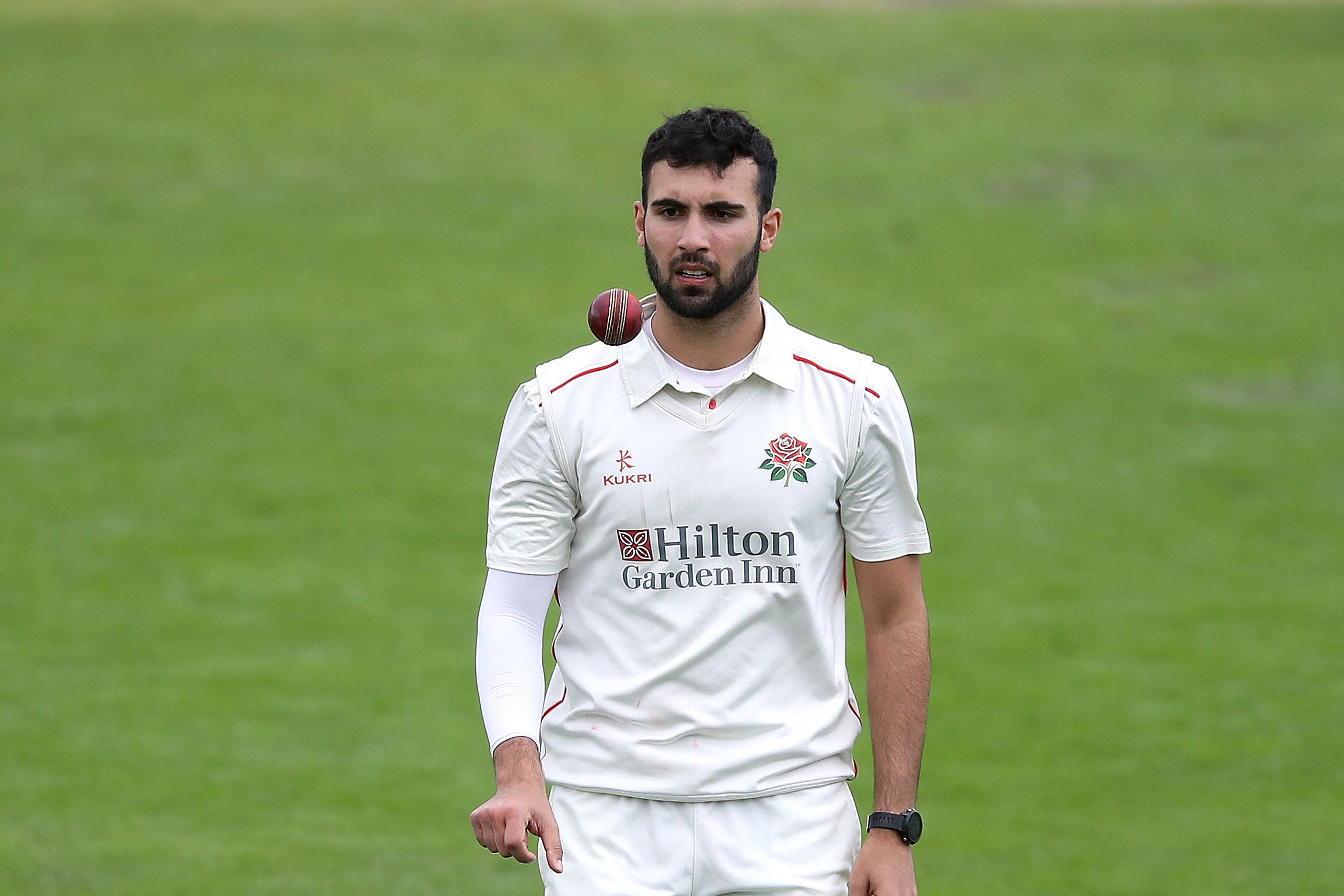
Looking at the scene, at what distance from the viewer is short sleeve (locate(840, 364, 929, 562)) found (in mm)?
4164

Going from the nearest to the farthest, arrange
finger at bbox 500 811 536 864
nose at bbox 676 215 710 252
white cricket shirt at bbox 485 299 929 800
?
finger at bbox 500 811 536 864, nose at bbox 676 215 710 252, white cricket shirt at bbox 485 299 929 800

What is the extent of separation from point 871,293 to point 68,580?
945cm

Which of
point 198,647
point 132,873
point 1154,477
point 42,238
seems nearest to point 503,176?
point 42,238

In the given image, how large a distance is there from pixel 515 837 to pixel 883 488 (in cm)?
122

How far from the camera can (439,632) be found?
1210 cm

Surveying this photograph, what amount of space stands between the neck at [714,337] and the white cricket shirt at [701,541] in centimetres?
6

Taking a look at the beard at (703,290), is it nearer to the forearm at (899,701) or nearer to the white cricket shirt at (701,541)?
the white cricket shirt at (701,541)

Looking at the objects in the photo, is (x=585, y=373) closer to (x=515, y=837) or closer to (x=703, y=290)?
(x=703, y=290)

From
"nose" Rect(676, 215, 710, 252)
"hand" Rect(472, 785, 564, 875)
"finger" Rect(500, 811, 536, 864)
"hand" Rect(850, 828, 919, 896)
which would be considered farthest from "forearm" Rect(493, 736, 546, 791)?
"nose" Rect(676, 215, 710, 252)

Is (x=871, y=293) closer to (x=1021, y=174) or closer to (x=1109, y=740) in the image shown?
(x=1021, y=174)

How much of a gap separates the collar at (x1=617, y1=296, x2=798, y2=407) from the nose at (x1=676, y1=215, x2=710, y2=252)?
0.28m

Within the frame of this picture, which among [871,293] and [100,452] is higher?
[871,293]

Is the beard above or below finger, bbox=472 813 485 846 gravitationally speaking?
above

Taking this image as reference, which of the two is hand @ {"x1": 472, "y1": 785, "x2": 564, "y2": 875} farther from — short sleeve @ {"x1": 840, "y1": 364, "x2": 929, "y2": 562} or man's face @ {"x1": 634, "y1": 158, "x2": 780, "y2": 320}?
man's face @ {"x1": 634, "y1": 158, "x2": 780, "y2": 320}
